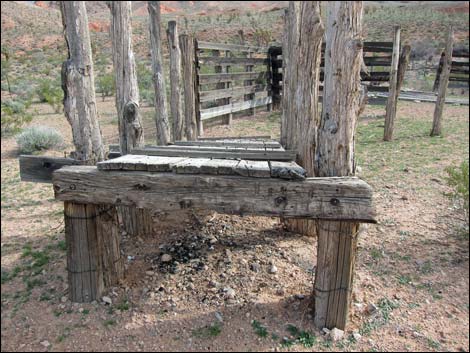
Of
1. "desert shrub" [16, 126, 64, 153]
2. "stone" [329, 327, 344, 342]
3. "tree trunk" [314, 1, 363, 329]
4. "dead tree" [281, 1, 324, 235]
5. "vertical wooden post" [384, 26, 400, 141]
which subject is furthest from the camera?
"vertical wooden post" [384, 26, 400, 141]

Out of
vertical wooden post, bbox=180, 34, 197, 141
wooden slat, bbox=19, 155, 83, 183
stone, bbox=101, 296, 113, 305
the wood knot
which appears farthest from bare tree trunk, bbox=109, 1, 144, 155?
vertical wooden post, bbox=180, 34, 197, 141

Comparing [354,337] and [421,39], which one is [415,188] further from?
[421,39]

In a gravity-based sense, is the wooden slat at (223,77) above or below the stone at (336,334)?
above

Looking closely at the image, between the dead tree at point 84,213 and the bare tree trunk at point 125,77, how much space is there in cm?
46

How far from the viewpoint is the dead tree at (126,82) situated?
141 inches

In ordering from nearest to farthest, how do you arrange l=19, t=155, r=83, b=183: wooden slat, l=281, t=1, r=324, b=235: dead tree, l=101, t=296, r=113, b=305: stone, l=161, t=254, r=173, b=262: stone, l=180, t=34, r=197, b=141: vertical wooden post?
l=101, t=296, r=113, b=305: stone
l=281, t=1, r=324, b=235: dead tree
l=19, t=155, r=83, b=183: wooden slat
l=161, t=254, r=173, b=262: stone
l=180, t=34, r=197, b=141: vertical wooden post

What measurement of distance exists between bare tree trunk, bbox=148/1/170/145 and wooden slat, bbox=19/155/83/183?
1862 millimetres

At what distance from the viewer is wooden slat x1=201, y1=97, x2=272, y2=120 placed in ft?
28.0

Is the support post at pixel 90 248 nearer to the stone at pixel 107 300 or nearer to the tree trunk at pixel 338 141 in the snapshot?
the stone at pixel 107 300

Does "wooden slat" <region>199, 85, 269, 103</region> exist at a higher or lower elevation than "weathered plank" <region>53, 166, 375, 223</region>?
higher

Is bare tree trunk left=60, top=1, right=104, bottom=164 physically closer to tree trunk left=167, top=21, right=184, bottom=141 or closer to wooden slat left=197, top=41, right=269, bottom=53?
tree trunk left=167, top=21, right=184, bottom=141

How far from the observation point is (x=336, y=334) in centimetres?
276

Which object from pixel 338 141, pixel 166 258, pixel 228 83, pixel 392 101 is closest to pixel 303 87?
pixel 338 141

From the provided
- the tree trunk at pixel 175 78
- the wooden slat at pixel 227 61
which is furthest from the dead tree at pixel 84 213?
the wooden slat at pixel 227 61
